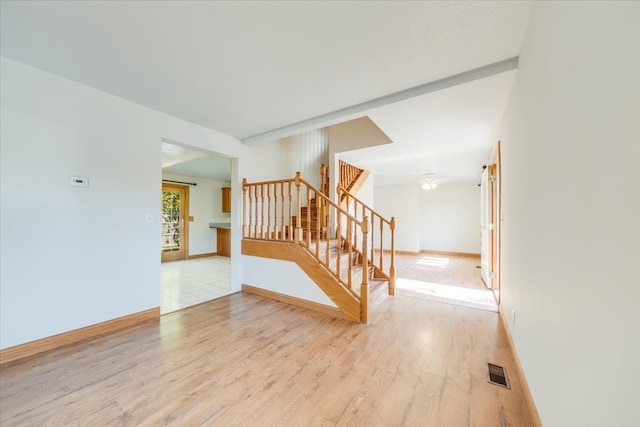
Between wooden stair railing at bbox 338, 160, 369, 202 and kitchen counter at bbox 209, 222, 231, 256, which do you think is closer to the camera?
wooden stair railing at bbox 338, 160, 369, 202

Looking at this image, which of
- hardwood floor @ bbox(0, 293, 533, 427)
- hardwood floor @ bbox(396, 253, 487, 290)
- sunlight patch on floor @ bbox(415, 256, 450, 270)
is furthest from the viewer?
sunlight patch on floor @ bbox(415, 256, 450, 270)

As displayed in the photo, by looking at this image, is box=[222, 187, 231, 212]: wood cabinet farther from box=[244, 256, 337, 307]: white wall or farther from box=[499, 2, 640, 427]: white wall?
box=[499, 2, 640, 427]: white wall

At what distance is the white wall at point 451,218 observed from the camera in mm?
7145

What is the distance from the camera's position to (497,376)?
1.74 meters

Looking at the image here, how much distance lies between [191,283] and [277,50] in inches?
158

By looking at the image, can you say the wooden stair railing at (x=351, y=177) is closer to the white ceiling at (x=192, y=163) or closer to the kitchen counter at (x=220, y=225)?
the white ceiling at (x=192, y=163)

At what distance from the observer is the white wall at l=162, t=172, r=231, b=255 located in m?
6.73

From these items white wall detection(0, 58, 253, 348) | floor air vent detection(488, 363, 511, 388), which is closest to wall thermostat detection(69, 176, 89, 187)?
white wall detection(0, 58, 253, 348)

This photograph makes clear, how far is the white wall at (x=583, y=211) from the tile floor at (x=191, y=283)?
3561 mm

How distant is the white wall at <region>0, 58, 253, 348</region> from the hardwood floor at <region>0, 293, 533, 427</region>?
0.39m

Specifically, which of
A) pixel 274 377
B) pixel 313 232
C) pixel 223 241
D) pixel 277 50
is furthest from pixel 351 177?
pixel 223 241

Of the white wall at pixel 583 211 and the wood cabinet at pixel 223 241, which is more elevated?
the white wall at pixel 583 211

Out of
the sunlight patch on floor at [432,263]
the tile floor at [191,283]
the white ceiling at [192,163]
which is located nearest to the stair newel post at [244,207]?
the white ceiling at [192,163]

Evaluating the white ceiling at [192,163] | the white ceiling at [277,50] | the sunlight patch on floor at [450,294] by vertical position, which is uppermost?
the white ceiling at [277,50]
